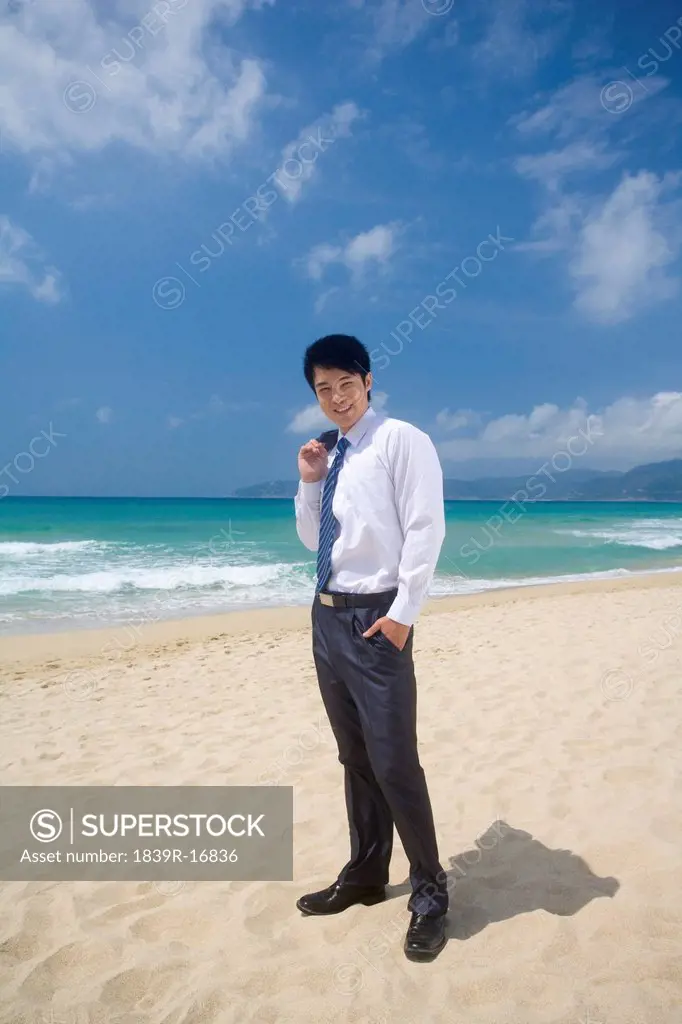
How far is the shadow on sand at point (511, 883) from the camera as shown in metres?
2.54

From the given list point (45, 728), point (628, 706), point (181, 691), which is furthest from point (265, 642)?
point (628, 706)

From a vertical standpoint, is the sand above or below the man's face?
below

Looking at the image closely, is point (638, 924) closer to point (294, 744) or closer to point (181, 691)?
point (294, 744)

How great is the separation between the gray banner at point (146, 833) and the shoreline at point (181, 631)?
13.1 ft

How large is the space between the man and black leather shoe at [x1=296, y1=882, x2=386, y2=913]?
0.92 feet

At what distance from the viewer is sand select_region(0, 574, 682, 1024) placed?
2.15m

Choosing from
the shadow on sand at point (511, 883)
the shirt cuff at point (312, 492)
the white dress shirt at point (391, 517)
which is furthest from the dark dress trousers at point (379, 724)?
the shirt cuff at point (312, 492)

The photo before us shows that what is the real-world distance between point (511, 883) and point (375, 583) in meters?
1.59

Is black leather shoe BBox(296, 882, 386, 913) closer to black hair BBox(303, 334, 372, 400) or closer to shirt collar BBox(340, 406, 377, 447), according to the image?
shirt collar BBox(340, 406, 377, 447)

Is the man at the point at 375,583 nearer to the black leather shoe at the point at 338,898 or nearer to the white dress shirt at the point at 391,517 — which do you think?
the white dress shirt at the point at 391,517

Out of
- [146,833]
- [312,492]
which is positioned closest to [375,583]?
[312,492]

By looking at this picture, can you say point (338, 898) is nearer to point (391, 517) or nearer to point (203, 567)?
point (391, 517)

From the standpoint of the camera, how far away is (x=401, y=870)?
2.93 meters

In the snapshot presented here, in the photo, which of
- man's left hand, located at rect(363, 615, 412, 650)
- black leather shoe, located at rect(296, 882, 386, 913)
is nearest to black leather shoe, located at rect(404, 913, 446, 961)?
black leather shoe, located at rect(296, 882, 386, 913)
